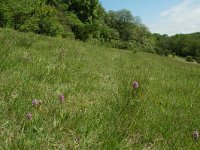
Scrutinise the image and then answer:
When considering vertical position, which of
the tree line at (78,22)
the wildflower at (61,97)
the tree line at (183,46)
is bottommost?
the tree line at (183,46)

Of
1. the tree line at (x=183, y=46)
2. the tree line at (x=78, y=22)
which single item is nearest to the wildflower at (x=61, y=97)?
the tree line at (x=78, y=22)

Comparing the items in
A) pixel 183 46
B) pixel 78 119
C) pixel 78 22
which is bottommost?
pixel 183 46

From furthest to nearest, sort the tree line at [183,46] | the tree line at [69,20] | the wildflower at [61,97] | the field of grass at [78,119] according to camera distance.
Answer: the tree line at [183,46]
the tree line at [69,20]
the wildflower at [61,97]
the field of grass at [78,119]

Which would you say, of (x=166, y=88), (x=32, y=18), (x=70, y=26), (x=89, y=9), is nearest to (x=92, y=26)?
(x=70, y=26)

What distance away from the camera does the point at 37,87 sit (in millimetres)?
5020

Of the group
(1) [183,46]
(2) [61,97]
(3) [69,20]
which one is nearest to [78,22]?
(3) [69,20]

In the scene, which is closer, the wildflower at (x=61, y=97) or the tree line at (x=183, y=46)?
the wildflower at (x=61, y=97)

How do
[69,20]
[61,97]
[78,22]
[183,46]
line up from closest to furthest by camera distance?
[61,97], [69,20], [78,22], [183,46]

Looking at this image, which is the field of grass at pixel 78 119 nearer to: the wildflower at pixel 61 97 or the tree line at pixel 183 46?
the wildflower at pixel 61 97

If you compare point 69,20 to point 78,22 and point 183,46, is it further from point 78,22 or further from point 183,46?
point 183,46

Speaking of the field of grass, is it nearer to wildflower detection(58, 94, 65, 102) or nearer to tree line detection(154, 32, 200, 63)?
wildflower detection(58, 94, 65, 102)

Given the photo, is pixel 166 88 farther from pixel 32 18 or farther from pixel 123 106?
pixel 32 18

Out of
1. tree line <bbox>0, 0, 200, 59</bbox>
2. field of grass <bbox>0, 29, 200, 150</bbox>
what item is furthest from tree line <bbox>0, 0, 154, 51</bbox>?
field of grass <bbox>0, 29, 200, 150</bbox>

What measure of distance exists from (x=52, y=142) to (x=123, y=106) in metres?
1.59
